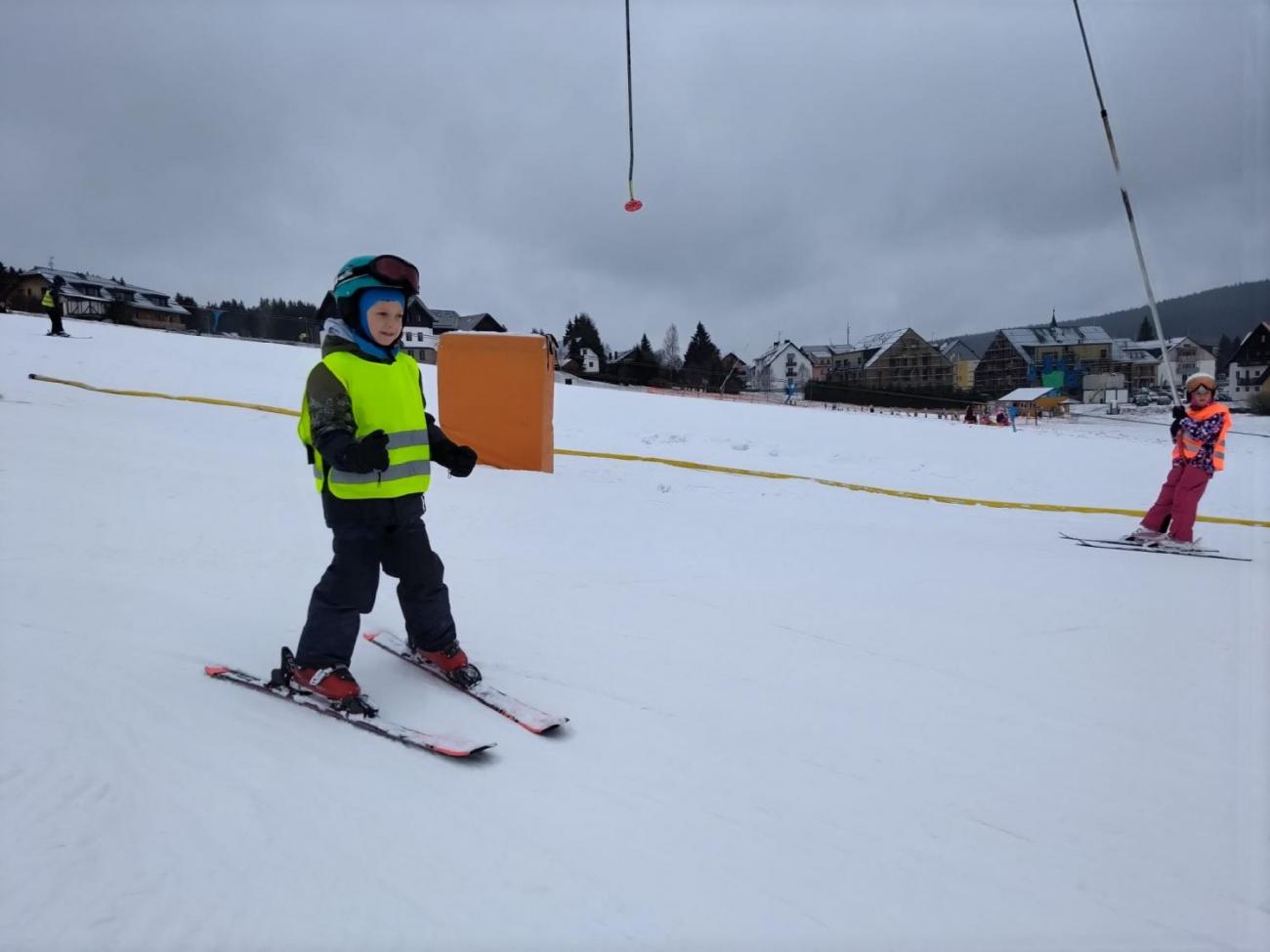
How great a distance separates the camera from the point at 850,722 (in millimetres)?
2680

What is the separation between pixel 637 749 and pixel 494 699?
2.00 feet

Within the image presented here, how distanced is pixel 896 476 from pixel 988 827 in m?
10.6

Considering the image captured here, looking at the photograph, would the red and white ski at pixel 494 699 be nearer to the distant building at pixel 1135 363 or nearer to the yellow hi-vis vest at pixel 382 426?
the yellow hi-vis vest at pixel 382 426

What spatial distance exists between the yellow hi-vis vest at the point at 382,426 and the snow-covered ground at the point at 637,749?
32.6 inches

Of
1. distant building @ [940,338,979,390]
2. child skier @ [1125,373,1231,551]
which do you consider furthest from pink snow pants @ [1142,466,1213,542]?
distant building @ [940,338,979,390]

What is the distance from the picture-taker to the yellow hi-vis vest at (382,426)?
262cm

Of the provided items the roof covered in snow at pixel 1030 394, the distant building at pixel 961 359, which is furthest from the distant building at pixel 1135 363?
the distant building at pixel 961 359

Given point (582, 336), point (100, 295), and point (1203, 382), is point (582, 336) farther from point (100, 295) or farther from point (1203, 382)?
point (1203, 382)

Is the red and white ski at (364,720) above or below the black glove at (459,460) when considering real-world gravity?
below

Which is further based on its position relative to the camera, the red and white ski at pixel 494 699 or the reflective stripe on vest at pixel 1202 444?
the reflective stripe on vest at pixel 1202 444

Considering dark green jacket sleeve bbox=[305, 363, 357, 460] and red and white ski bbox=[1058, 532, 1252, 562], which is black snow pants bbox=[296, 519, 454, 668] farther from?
red and white ski bbox=[1058, 532, 1252, 562]

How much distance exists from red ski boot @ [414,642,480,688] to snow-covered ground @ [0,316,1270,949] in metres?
0.11

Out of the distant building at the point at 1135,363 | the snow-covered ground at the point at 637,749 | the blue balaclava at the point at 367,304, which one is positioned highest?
the distant building at the point at 1135,363

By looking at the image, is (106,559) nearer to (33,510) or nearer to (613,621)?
(33,510)
